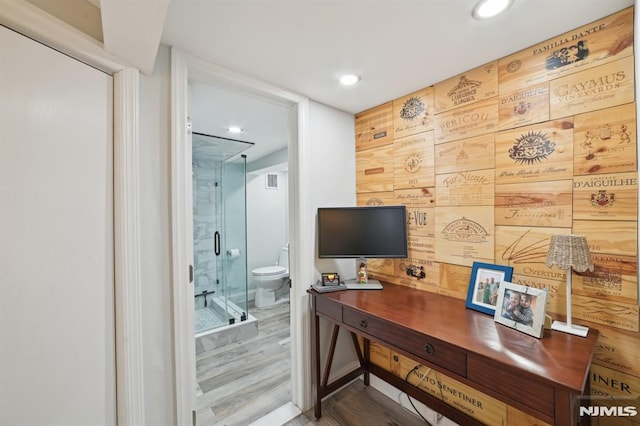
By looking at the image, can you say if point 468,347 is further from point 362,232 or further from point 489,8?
point 489,8

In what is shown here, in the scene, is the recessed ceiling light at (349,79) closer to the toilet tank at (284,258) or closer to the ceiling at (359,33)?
the ceiling at (359,33)

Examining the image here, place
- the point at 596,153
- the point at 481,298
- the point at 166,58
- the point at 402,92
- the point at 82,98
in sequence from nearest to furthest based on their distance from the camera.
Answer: the point at 82,98
the point at 596,153
the point at 166,58
the point at 481,298
the point at 402,92

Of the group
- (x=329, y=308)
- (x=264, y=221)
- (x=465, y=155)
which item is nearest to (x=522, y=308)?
(x=465, y=155)

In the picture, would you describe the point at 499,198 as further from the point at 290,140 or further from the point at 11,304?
the point at 11,304

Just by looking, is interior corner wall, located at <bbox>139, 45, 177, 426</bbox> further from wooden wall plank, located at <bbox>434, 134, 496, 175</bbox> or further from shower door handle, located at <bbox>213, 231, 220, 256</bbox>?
shower door handle, located at <bbox>213, 231, 220, 256</bbox>

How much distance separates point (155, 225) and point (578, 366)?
1.85 m

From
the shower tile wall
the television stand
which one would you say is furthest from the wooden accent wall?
the shower tile wall

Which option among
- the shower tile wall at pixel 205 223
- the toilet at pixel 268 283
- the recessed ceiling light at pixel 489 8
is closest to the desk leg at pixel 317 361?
the recessed ceiling light at pixel 489 8

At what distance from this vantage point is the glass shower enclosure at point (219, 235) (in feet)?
11.2

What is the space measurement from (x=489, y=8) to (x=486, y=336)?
4.66 feet

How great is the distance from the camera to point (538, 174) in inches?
53.3

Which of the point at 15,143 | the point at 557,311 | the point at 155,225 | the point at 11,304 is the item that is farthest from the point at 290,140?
the point at 557,311

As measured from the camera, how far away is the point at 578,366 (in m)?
0.90

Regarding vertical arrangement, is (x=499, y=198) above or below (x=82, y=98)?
below
